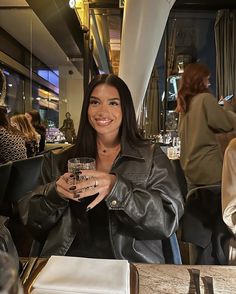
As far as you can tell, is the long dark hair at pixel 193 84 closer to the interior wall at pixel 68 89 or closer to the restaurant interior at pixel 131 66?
the restaurant interior at pixel 131 66

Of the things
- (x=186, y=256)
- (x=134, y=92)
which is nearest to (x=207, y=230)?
(x=186, y=256)

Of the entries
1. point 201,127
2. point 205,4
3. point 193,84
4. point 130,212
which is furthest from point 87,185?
point 205,4

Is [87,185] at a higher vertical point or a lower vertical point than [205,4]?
lower

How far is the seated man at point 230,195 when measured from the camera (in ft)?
3.42

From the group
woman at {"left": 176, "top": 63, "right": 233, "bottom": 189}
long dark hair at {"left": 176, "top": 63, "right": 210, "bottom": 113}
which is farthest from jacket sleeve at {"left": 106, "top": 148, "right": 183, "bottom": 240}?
long dark hair at {"left": 176, "top": 63, "right": 210, "bottom": 113}

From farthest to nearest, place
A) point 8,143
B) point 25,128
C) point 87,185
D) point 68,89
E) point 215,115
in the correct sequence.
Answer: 1. point 68,89
2. point 25,128
3. point 8,143
4. point 215,115
5. point 87,185

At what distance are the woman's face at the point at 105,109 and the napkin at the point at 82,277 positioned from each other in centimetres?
67

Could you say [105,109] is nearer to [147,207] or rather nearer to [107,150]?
[107,150]

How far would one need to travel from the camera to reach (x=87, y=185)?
3.06 feet

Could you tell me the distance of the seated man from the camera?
104 centimetres

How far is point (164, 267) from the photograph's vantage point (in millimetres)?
814

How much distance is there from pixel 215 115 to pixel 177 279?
175 centimetres

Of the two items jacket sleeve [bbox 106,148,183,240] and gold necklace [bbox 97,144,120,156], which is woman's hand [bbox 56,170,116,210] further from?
gold necklace [bbox 97,144,120,156]

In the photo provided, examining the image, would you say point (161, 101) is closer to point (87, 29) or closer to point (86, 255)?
point (87, 29)
